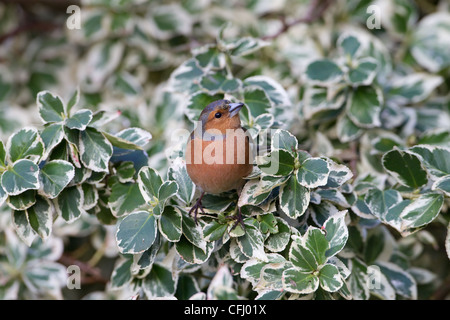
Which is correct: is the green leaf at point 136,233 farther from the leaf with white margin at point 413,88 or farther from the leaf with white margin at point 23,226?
the leaf with white margin at point 413,88

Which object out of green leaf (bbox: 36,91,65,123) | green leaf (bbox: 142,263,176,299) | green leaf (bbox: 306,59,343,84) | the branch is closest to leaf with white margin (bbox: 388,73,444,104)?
green leaf (bbox: 306,59,343,84)

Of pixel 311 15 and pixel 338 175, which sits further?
pixel 311 15

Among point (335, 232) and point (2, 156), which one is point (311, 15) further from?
point (2, 156)

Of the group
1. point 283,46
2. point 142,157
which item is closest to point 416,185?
point 142,157

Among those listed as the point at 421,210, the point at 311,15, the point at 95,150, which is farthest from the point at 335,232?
the point at 311,15

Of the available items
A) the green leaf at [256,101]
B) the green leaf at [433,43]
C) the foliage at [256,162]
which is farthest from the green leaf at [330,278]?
the green leaf at [433,43]
